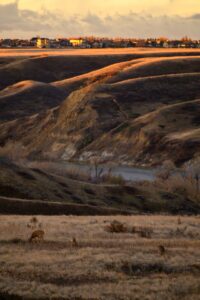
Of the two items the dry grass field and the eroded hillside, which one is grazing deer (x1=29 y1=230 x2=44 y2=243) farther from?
the eroded hillside

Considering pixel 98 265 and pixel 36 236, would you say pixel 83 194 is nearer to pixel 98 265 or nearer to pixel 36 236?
pixel 36 236

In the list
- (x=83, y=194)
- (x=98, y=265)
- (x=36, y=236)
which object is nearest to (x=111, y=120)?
(x=83, y=194)

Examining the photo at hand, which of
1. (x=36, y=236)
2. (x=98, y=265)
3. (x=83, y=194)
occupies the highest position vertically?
(x=98, y=265)

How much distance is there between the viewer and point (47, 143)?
13225 centimetres

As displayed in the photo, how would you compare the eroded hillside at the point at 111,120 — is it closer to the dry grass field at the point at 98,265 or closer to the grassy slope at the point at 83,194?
the grassy slope at the point at 83,194

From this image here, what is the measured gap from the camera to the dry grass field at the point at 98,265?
1616 centimetres

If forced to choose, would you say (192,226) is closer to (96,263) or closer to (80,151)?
(96,263)

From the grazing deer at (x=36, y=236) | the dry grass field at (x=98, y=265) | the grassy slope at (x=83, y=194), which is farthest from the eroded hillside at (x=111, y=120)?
the grazing deer at (x=36, y=236)

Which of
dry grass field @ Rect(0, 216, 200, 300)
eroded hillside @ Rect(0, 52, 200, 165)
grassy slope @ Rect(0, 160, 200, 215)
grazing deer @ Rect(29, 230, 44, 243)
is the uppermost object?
dry grass field @ Rect(0, 216, 200, 300)

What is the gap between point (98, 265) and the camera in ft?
63.1

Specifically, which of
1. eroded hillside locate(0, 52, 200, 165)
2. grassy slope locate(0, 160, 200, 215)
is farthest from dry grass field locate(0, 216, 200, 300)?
eroded hillside locate(0, 52, 200, 165)

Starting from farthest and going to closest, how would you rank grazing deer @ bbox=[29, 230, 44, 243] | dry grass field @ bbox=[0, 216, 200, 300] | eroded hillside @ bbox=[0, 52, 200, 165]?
eroded hillside @ bbox=[0, 52, 200, 165], grazing deer @ bbox=[29, 230, 44, 243], dry grass field @ bbox=[0, 216, 200, 300]

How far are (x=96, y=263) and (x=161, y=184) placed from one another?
186 ft

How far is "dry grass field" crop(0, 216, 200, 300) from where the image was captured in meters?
16.2
